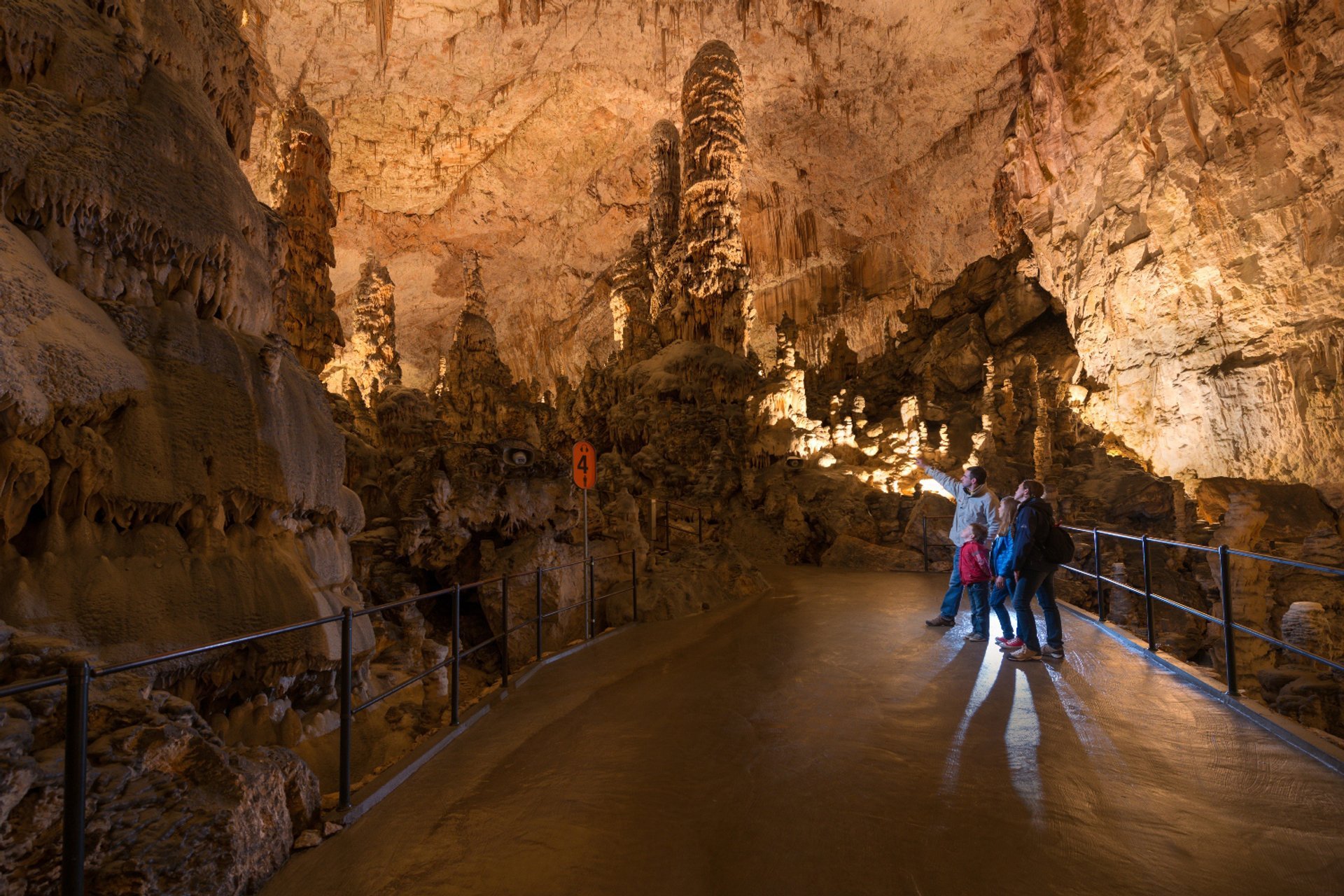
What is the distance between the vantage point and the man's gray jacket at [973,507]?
579 centimetres

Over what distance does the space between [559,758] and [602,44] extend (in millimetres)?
24700

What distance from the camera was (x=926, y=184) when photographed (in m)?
29.0

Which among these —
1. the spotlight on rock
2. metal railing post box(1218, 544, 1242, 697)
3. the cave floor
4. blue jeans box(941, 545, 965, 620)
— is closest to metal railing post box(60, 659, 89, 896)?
the cave floor

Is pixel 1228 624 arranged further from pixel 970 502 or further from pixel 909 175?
pixel 909 175

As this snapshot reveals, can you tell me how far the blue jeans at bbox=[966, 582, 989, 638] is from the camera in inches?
232

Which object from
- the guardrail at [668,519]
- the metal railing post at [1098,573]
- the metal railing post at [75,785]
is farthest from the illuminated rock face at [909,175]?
the metal railing post at [75,785]

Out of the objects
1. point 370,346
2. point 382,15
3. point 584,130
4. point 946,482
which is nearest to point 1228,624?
point 946,482

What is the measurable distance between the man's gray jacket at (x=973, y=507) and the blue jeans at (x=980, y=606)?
1.24 feet

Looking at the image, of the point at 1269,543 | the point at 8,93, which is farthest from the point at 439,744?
the point at 1269,543

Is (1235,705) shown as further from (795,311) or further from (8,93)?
(795,311)

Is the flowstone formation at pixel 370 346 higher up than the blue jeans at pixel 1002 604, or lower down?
higher up

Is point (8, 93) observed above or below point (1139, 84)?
below

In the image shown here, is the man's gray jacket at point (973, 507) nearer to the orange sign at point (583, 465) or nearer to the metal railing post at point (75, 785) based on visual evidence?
the orange sign at point (583, 465)

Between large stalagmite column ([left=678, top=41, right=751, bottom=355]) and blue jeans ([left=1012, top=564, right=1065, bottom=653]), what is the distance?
17.5 metres
